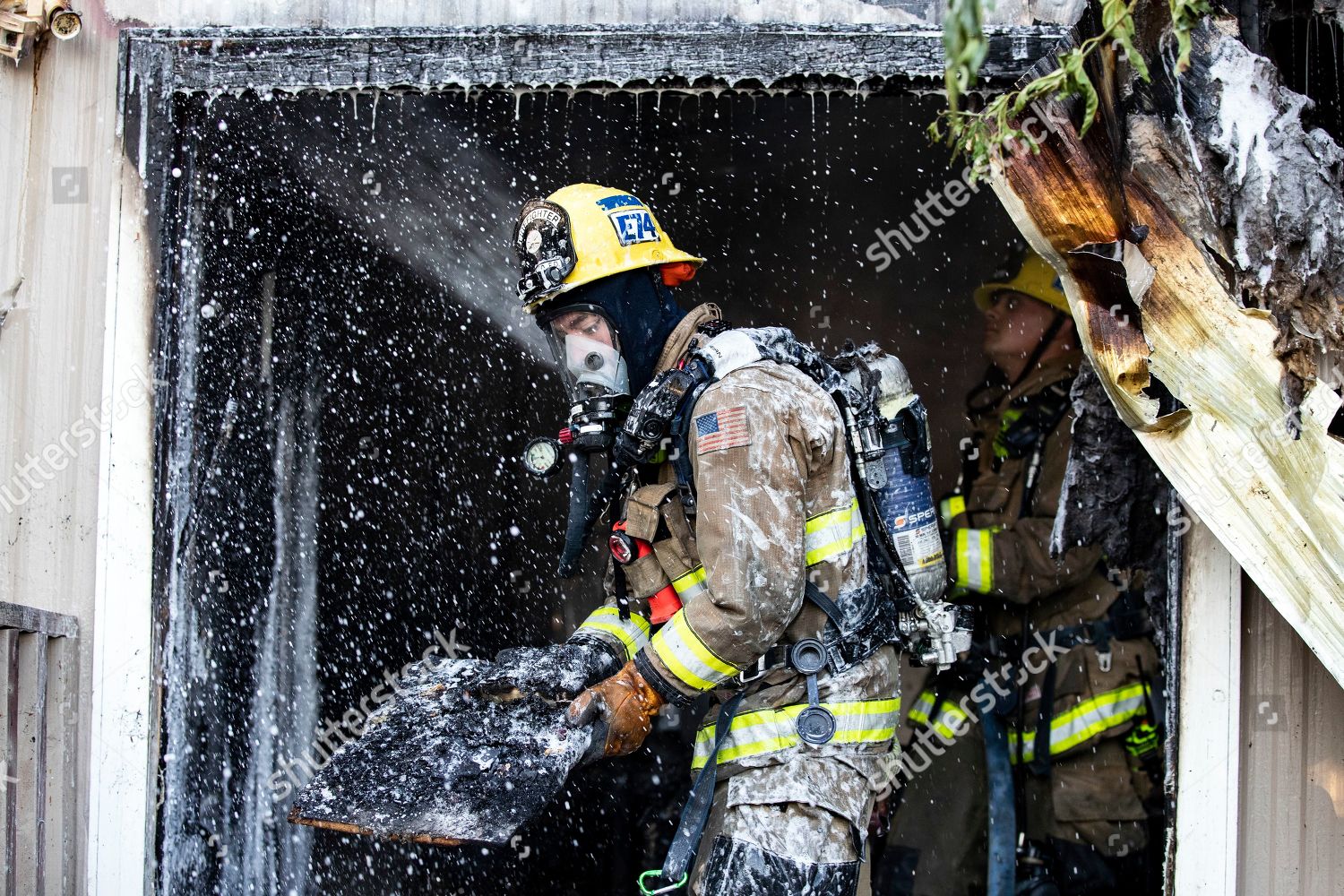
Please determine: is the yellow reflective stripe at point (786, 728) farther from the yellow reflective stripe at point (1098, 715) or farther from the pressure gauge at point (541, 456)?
the yellow reflective stripe at point (1098, 715)

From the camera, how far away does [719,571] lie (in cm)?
298

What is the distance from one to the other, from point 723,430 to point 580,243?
72 cm

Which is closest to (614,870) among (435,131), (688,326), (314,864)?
(314,864)

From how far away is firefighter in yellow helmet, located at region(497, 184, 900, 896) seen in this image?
3004 mm

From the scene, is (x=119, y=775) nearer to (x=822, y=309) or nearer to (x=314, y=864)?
(x=314, y=864)

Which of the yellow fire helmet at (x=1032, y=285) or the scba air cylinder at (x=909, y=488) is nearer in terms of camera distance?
the scba air cylinder at (x=909, y=488)

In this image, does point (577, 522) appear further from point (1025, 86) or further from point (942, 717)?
point (942, 717)

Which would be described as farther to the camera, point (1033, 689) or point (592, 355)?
point (1033, 689)

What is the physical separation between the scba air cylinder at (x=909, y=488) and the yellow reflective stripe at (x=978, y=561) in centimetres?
101

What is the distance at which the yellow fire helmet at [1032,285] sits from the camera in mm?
5031

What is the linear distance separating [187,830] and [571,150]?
10.2 feet

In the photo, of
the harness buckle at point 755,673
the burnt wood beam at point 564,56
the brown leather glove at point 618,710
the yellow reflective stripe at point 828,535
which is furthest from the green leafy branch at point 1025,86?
the brown leather glove at point 618,710

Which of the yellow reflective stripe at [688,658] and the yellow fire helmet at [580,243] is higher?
the yellow fire helmet at [580,243]

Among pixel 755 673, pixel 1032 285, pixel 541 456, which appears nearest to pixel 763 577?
pixel 755 673
